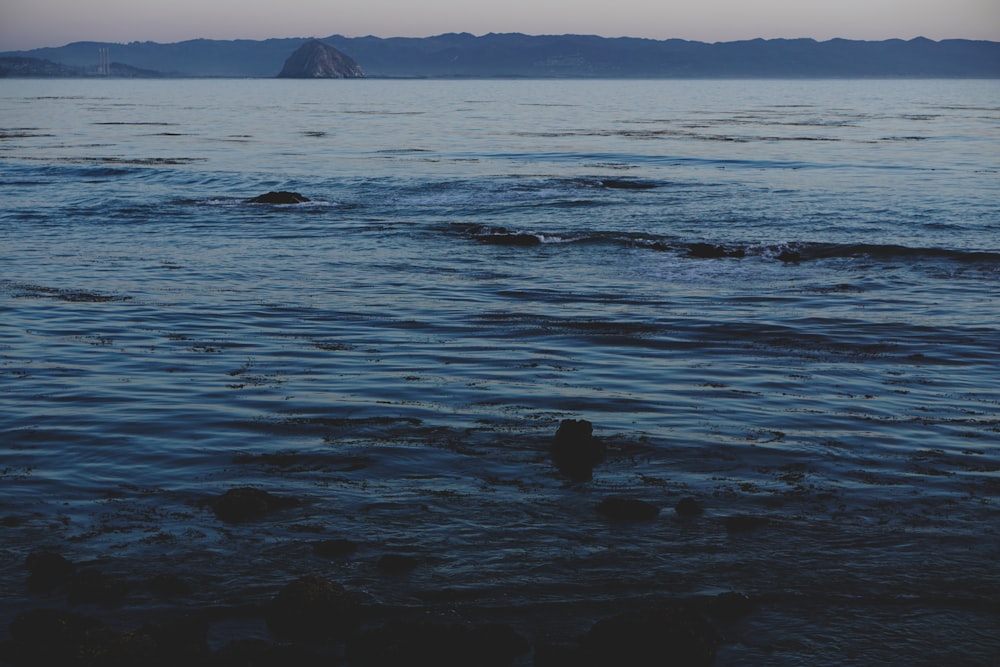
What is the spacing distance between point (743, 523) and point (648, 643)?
2806mm

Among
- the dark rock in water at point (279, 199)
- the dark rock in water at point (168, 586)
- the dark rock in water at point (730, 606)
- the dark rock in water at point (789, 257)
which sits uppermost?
the dark rock in water at point (279, 199)

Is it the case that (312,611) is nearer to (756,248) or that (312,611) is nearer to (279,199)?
(756,248)

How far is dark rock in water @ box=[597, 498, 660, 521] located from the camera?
9.75 meters

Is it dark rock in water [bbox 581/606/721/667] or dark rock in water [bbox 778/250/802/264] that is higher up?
dark rock in water [bbox 778/250/802/264]

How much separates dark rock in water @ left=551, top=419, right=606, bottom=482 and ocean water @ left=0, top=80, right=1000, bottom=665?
23 cm

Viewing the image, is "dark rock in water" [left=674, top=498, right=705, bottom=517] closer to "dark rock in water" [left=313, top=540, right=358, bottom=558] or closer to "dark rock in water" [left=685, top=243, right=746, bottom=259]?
"dark rock in water" [left=313, top=540, right=358, bottom=558]

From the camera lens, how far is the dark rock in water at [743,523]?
948 cm

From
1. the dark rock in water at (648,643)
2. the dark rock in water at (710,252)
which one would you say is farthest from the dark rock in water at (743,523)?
the dark rock in water at (710,252)

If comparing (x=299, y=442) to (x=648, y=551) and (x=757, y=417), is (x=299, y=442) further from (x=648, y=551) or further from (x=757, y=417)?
(x=757, y=417)

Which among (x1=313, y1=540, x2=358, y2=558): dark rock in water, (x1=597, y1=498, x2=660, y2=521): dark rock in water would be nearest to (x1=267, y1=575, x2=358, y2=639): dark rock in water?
(x1=313, y1=540, x2=358, y2=558): dark rock in water

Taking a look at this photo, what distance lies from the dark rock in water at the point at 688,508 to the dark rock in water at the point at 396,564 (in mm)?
2604

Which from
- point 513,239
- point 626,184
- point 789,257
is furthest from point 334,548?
point 626,184

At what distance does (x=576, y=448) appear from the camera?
11.3m

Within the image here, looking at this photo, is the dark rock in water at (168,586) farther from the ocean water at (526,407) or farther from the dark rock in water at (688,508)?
the dark rock in water at (688,508)
